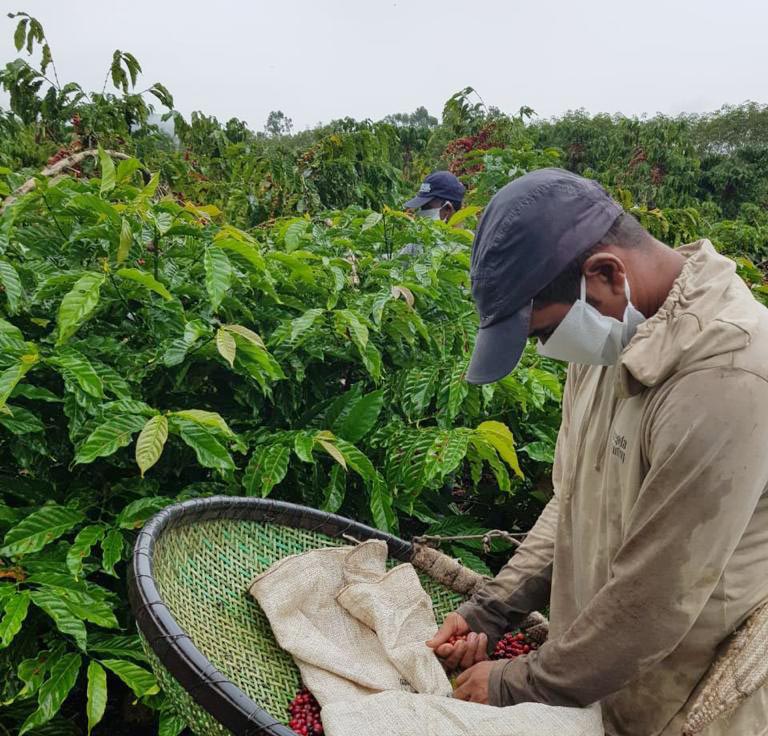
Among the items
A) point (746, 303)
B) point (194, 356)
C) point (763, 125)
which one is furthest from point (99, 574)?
point (763, 125)

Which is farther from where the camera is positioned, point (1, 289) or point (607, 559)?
point (1, 289)

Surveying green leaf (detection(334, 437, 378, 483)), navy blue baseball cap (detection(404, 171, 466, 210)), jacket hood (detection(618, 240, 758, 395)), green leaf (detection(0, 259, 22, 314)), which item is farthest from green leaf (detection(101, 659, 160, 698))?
navy blue baseball cap (detection(404, 171, 466, 210))

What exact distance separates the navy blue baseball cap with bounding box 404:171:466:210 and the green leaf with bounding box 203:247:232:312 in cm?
283

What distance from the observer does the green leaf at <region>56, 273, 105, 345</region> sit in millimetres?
1632

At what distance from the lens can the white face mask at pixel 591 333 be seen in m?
1.20

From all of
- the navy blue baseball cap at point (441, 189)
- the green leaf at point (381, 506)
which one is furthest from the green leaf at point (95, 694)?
the navy blue baseball cap at point (441, 189)

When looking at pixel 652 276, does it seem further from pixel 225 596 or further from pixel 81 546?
pixel 81 546

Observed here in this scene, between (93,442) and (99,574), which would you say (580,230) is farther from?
(99,574)

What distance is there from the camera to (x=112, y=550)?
1586 millimetres

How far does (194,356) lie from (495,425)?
2.63 ft

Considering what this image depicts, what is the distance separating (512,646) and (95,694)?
35.8 inches

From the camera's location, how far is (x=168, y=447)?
73.3 inches

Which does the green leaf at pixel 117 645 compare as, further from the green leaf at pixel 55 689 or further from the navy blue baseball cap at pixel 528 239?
the navy blue baseball cap at pixel 528 239

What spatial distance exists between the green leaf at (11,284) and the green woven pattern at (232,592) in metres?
0.75
